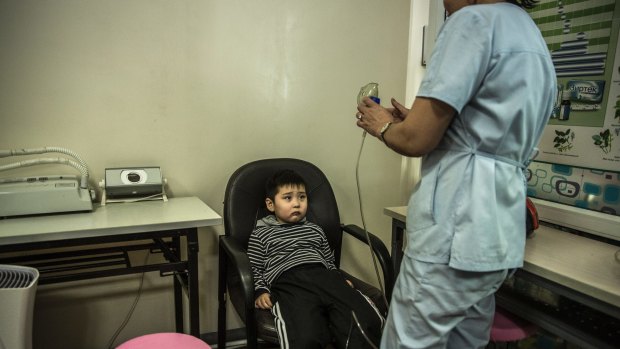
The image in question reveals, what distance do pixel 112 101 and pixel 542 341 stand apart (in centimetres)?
204

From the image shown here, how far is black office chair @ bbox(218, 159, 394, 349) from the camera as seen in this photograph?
1370 millimetres

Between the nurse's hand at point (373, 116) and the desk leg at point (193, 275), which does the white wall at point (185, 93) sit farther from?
the nurse's hand at point (373, 116)

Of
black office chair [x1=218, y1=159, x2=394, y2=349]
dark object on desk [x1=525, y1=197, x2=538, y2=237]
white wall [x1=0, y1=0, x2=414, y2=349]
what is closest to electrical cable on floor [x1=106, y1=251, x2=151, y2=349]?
white wall [x1=0, y1=0, x2=414, y2=349]

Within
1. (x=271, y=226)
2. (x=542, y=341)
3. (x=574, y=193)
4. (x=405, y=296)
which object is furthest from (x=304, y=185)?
(x=542, y=341)

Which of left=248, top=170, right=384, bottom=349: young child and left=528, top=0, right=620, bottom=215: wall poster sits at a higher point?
left=528, top=0, right=620, bottom=215: wall poster

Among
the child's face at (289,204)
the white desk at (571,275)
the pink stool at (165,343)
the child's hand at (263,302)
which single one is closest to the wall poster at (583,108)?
the white desk at (571,275)

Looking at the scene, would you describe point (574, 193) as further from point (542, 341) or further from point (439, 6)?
point (439, 6)

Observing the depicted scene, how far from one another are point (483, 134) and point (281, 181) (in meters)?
0.91

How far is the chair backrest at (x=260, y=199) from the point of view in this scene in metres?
1.65

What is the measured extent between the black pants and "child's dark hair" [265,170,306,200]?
333mm

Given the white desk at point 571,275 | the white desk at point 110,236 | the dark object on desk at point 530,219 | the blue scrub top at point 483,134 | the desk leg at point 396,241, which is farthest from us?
the desk leg at point 396,241

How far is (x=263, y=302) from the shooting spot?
142 cm

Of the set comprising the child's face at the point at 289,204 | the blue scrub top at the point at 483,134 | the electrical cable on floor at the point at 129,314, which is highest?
the blue scrub top at the point at 483,134

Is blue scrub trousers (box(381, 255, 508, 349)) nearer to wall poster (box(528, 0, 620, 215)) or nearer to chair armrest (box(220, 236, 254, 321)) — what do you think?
chair armrest (box(220, 236, 254, 321))
